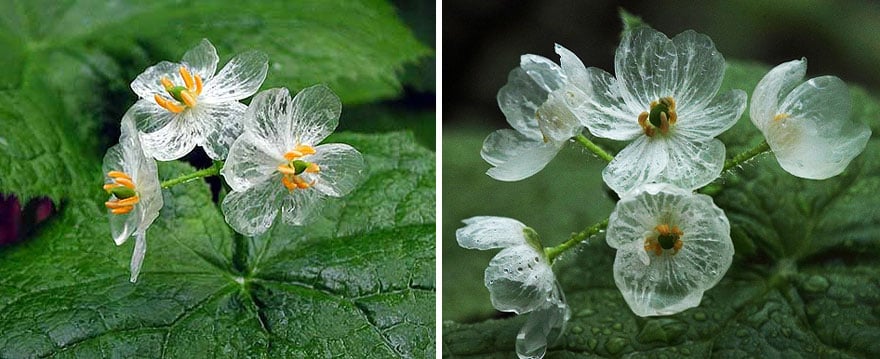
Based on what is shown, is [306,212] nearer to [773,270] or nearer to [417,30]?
[773,270]

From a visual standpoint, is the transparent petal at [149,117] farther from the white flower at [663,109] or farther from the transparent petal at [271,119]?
the white flower at [663,109]

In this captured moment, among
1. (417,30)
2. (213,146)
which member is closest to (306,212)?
(213,146)

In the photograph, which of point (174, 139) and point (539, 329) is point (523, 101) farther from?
point (174, 139)

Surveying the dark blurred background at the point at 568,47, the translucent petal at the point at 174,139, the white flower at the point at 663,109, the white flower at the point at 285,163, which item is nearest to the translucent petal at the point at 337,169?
the white flower at the point at 285,163

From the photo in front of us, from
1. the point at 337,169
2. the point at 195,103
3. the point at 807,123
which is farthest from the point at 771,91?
the point at 195,103

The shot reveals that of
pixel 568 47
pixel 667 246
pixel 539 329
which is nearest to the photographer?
pixel 667 246

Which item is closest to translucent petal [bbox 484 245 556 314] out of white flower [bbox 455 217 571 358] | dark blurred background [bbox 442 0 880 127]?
white flower [bbox 455 217 571 358]
